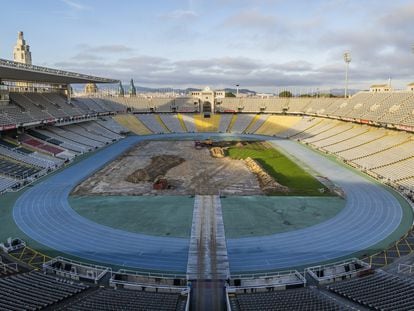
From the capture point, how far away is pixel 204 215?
29109mm

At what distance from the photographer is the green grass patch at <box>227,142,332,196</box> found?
120ft

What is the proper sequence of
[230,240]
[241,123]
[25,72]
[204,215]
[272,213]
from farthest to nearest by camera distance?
[241,123] → [25,72] → [272,213] → [204,215] → [230,240]

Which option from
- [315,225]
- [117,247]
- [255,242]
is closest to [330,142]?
[315,225]

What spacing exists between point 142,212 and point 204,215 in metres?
5.26

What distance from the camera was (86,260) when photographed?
21797 mm

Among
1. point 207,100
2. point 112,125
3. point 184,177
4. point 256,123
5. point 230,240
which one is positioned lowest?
point 230,240

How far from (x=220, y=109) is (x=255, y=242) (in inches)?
3114

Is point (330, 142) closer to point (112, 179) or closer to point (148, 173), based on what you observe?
point (148, 173)

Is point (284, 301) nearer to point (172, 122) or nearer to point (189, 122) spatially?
point (172, 122)

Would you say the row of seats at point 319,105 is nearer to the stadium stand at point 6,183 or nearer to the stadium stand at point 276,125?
the stadium stand at point 276,125

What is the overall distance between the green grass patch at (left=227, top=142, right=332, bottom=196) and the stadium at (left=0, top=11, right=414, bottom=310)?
29 cm

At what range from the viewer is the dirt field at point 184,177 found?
36.3 metres

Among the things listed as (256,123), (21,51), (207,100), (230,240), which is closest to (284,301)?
(230,240)

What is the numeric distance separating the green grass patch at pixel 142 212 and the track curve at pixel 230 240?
0.89 metres
